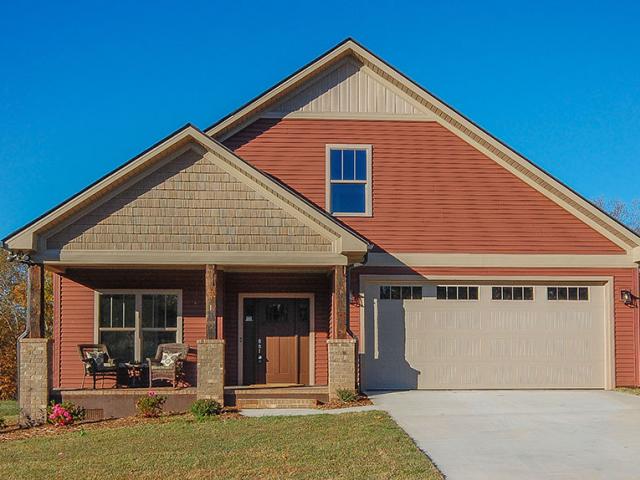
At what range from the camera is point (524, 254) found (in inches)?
703

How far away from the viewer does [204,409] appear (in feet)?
46.0

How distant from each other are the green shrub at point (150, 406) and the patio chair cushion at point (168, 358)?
7.12 feet

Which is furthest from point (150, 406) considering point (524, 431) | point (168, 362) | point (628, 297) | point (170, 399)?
point (628, 297)

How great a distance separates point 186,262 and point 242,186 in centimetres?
182

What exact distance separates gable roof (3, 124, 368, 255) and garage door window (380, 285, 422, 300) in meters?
2.75

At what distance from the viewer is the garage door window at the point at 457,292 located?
17750 mm

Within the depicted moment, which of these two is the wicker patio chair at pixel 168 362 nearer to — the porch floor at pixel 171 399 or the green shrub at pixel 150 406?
the porch floor at pixel 171 399

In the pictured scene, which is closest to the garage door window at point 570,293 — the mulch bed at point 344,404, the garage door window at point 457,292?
the garage door window at point 457,292

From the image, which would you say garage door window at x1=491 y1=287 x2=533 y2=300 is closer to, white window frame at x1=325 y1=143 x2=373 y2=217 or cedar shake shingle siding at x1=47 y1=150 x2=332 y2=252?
white window frame at x1=325 y1=143 x2=373 y2=217

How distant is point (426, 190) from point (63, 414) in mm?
9082

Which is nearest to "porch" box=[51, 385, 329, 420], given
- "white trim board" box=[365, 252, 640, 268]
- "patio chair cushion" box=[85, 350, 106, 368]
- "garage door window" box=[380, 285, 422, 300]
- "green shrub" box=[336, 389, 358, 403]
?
"green shrub" box=[336, 389, 358, 403]

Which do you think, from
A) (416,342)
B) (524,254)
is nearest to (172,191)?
(416,342)

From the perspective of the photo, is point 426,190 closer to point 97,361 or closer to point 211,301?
point 211,301

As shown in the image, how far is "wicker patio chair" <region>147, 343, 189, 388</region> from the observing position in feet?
53.1
